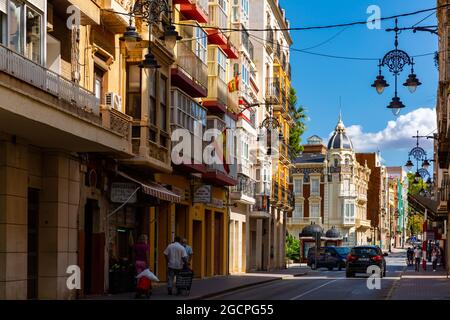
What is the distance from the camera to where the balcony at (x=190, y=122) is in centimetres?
3288

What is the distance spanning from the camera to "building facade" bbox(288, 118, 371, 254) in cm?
11938

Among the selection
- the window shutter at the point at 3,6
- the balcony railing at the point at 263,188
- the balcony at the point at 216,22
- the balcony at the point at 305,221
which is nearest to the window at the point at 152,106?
the window shutter at the point at 3,6

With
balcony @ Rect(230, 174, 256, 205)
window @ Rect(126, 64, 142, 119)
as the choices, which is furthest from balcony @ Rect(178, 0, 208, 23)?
balcony @ Rect(230, 174, 256, 205)

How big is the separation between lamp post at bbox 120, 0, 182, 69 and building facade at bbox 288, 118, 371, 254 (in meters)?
90.7

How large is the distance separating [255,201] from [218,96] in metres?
14.6

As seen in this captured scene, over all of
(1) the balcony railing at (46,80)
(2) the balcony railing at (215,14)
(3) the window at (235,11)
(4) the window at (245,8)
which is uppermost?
(4) the window at (245,8)

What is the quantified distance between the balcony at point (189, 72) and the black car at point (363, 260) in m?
11.9

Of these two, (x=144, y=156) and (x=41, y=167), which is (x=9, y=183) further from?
(x=144, y=156)

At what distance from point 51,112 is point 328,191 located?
334 ft

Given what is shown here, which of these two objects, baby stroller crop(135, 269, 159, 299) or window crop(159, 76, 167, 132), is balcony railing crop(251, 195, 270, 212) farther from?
baby stroller crop(135, 269, 159, 299)

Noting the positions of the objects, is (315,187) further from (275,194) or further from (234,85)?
(234,85)

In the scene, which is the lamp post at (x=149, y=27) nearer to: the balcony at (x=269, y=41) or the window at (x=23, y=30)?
the window at (x=23, y=30)

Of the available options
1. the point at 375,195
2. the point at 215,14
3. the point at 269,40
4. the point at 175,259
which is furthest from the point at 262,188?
the point at 375,195

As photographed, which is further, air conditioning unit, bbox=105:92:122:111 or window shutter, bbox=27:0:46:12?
air conditioning unit, bbox=105:92:122:111
